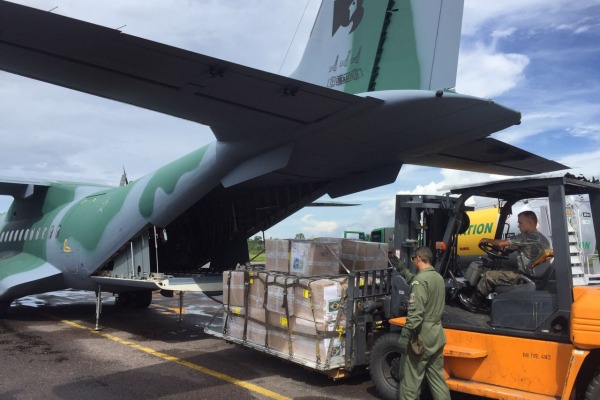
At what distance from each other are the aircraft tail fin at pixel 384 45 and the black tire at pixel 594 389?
3.66m

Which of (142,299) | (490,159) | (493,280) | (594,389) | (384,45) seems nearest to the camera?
(594,389)

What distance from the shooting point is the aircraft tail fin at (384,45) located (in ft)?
21.0

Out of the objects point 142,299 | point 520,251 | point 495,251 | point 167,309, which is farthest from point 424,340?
point 142,299

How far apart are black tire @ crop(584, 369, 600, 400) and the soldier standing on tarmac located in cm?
129

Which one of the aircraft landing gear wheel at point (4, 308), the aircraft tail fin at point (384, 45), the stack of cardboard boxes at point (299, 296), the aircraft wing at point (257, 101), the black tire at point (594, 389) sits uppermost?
the aircraft tail fin at point (384, 45)

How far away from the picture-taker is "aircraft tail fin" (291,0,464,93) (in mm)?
6395

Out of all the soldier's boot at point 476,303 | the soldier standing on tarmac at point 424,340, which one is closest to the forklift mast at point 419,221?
the soldier's boot at point 476,303

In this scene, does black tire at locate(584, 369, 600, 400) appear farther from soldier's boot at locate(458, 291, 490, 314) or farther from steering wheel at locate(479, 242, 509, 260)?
steering wheel at locate(479, 242, 509, 260)

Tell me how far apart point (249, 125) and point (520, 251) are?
13.7 feet

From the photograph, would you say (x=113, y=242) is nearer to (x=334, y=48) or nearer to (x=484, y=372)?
(x=334, y=48)

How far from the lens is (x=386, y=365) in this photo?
600 cm

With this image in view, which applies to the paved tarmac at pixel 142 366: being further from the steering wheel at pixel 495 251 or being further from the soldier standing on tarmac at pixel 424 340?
the steering wheel at pixel 495 251

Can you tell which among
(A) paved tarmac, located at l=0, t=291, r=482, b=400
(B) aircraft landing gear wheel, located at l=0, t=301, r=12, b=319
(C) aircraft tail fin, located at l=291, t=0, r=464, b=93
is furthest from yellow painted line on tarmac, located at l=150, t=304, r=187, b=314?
(C) aircraft tail fin, located at l=291, t=0, r=464, b=93

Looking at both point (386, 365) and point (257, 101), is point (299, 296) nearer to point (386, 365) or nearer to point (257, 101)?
point (386, 365)
